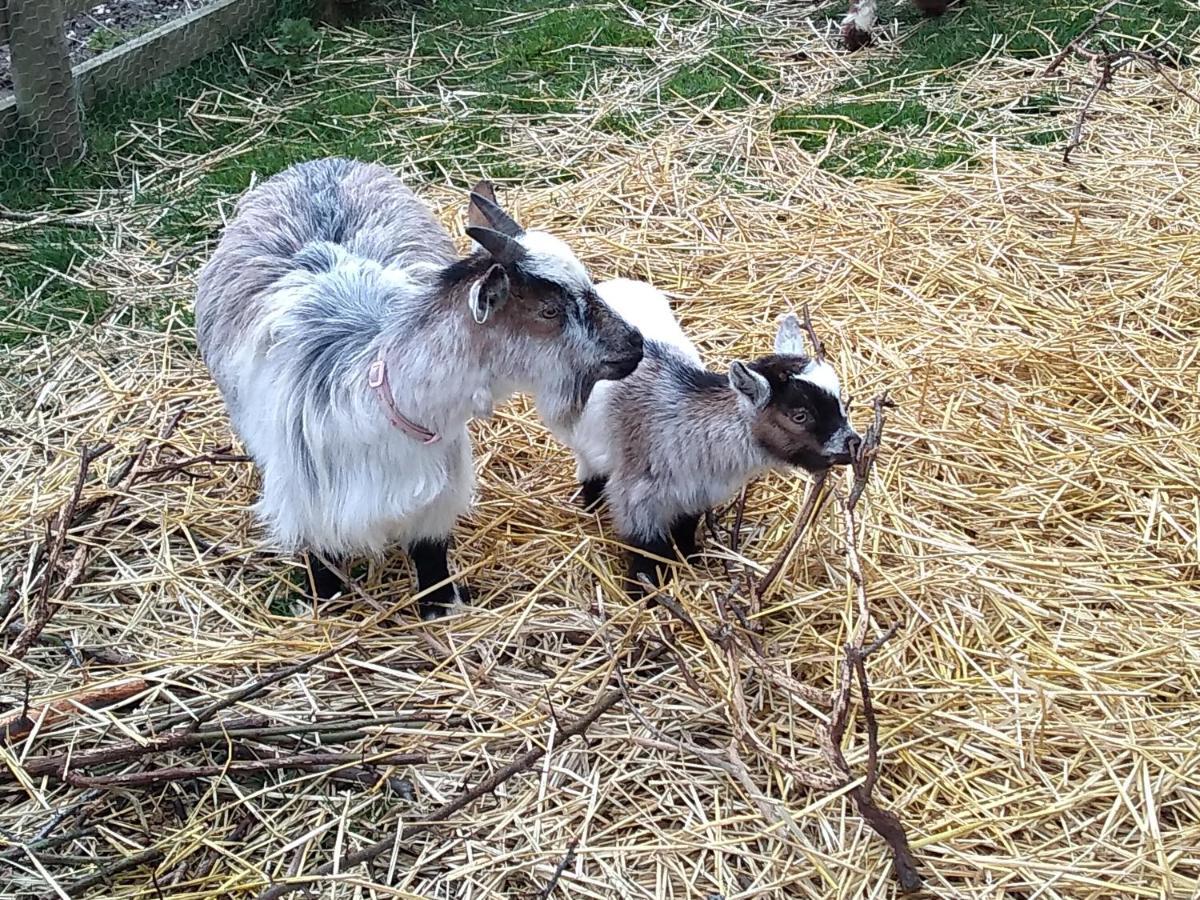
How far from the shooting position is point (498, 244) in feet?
11.1

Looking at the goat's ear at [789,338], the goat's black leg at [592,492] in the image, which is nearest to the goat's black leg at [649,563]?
the goat's black leg at [592,492]

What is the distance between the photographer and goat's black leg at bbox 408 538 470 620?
154 inches

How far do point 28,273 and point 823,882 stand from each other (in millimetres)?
4420

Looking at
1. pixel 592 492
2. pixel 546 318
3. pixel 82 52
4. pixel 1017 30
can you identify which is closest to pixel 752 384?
pixel 546 318

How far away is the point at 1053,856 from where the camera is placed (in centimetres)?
307

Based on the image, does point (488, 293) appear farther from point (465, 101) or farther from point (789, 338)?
point (465, 101)

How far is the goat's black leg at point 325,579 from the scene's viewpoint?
3.98 m

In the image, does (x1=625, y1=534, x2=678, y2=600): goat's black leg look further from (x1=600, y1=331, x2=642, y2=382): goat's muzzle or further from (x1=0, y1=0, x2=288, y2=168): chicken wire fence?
(x1=0, y1=0, x2=288, y2=168): chicken wire fence

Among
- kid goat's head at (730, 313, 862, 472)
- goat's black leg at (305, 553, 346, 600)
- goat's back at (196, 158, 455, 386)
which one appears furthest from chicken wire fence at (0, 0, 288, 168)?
kid goat's head at (730, 313, 862, 472)

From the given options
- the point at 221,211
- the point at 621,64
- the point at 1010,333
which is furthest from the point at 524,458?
the point at 621,64

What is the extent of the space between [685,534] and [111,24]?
5350 millimetres

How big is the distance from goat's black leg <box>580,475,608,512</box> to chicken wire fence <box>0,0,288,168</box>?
12.0 ft

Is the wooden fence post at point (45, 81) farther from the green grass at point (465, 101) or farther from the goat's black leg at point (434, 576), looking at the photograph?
the goat's black leg at point (434, 576)

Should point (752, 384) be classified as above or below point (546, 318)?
below
